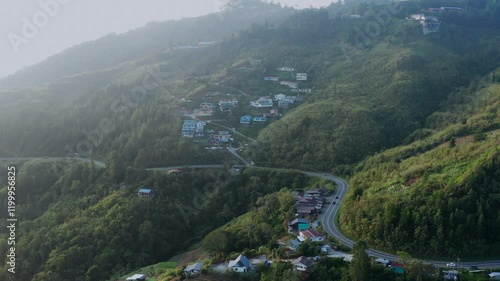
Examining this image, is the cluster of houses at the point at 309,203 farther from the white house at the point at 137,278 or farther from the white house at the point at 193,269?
the white house at the point at 137,278

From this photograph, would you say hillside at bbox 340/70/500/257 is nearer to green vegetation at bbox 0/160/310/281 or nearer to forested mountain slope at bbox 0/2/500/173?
green vegetation at bbox 0/160/310/281

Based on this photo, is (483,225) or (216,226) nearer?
(483,225)

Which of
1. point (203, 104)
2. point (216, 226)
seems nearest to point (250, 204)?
point (216, 226)

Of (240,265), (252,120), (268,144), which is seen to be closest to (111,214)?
(240,265)

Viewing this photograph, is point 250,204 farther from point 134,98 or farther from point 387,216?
point 134,98

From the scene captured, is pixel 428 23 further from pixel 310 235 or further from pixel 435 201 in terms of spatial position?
pixel 310 235

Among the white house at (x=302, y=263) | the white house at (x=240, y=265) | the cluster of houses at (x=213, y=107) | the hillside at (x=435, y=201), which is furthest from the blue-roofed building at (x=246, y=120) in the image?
the white house at (x=302, y=263)

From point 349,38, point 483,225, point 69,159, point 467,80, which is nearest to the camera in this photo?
point 483,225
